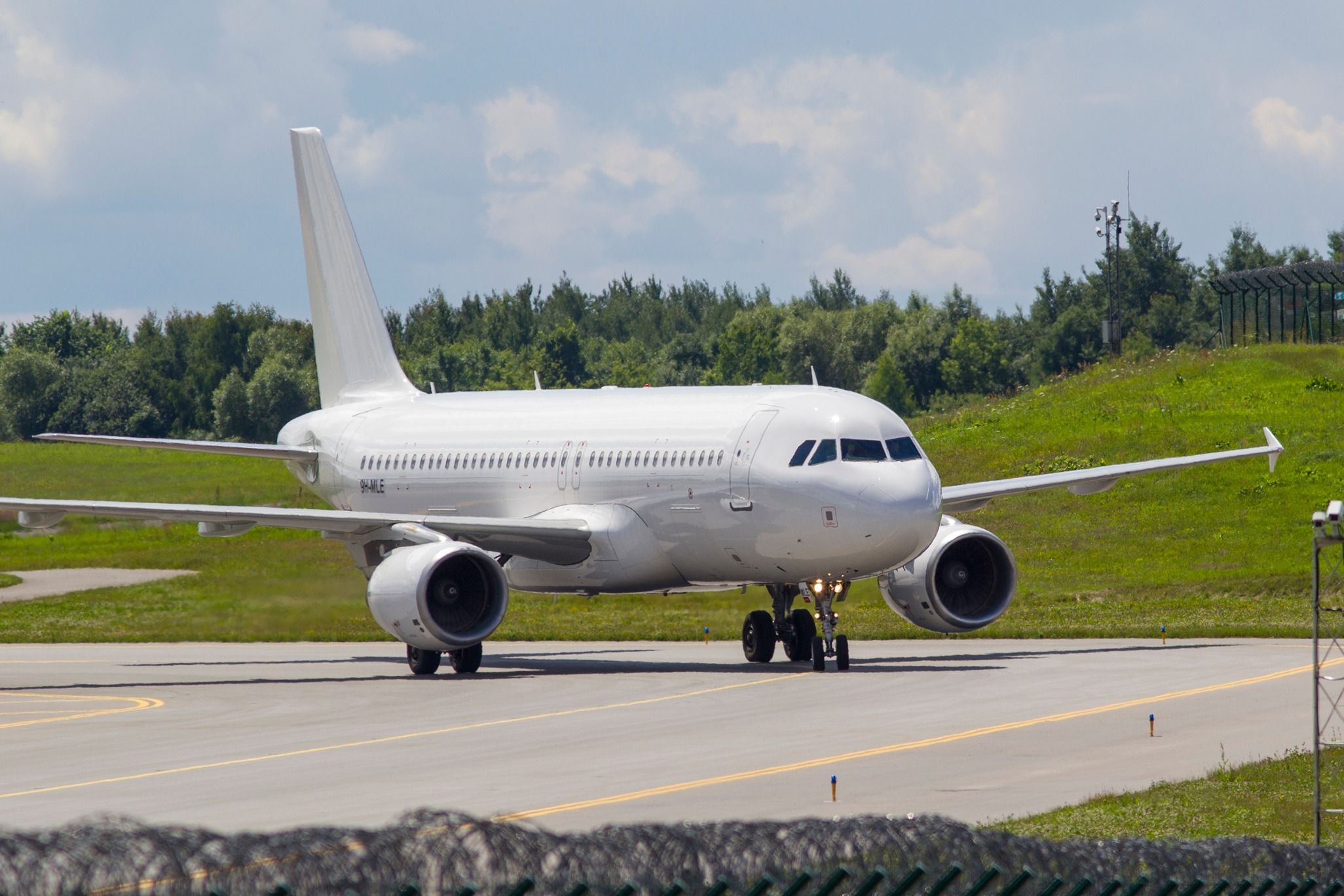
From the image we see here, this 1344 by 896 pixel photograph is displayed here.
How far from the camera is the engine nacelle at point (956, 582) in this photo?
3303 cm

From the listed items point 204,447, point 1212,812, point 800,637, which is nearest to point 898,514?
point 800,637

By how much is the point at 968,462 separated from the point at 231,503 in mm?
28813

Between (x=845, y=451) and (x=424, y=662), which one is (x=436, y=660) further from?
(x=845, y=451)

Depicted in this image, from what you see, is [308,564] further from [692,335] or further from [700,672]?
[692,335]

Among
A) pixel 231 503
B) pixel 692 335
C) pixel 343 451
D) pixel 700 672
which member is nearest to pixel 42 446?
pixel 231 503

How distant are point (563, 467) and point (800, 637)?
5151mm

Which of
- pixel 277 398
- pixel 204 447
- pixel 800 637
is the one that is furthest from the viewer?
pixel 277 398

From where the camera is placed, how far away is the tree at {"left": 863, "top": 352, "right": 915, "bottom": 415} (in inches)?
4776

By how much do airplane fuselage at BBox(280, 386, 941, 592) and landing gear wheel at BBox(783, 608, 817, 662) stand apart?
5.47 ft

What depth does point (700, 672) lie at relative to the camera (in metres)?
32.4

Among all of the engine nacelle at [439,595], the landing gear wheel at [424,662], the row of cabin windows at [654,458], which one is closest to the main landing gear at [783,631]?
the row of cabin windows at [654,458]

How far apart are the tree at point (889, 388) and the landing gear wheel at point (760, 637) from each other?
8672 cm

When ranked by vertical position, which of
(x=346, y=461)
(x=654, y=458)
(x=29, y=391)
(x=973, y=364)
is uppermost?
(x=973, y=364)

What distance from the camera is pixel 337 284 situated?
43.3m
